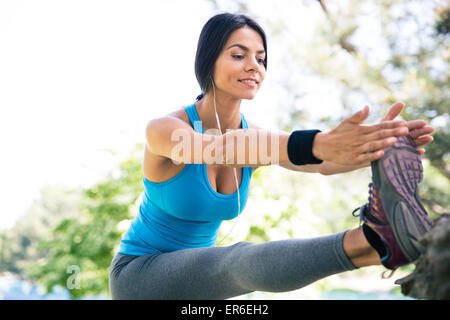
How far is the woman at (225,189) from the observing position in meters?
1.36

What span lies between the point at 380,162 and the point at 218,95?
90 cm

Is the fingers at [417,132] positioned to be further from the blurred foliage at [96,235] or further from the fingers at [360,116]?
the blurred foliage at [96,235]

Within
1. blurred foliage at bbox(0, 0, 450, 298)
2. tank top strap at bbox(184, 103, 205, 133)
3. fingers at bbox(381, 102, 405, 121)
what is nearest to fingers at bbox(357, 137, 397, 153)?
fingers at bbox(381, 102, 405, 121)

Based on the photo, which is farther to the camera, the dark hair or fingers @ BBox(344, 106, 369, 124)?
the dark hair

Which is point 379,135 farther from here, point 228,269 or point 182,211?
point 182,211

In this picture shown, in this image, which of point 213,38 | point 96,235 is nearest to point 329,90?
point 96,235

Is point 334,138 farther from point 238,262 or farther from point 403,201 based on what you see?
point 238,262

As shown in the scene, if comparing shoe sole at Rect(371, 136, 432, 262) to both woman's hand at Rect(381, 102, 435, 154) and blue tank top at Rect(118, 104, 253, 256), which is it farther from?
blue tank top at Rect(118, 104, 253, 256)

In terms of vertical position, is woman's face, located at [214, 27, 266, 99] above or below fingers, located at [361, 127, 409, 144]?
above

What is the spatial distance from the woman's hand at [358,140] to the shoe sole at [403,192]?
1.5 inches

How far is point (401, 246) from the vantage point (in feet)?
4.14

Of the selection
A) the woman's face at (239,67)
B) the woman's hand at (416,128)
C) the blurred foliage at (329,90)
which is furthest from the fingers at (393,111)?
the blurred foliage at (329,90)

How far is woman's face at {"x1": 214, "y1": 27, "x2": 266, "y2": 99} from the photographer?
76.3 inches
